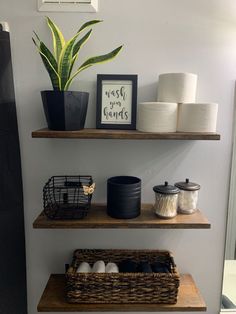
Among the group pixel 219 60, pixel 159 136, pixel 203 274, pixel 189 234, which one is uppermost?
pixel 219 60

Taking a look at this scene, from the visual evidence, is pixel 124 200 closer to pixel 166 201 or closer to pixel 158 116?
pixel 166 201

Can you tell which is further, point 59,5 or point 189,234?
point 189,234

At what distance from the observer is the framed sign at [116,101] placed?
98cm

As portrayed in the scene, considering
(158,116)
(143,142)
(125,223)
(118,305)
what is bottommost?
(118,305)

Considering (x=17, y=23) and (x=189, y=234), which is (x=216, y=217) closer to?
(x=189, y=234)

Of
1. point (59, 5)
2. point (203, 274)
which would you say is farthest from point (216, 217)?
point (59, 5)

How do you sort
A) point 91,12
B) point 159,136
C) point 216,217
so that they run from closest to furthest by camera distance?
point 159,136, point 91,12, point 216,217

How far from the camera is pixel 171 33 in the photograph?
994 mm

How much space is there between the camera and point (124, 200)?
3.07 ft

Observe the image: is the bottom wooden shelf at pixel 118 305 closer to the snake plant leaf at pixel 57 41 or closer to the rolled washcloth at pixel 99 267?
the rolled washcloth at pixel 99 267

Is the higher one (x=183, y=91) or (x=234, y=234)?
(x=183, y=91)

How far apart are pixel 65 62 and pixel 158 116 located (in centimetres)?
35

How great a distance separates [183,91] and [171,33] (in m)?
0.24

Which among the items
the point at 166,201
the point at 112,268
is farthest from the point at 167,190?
the point at 112,268
